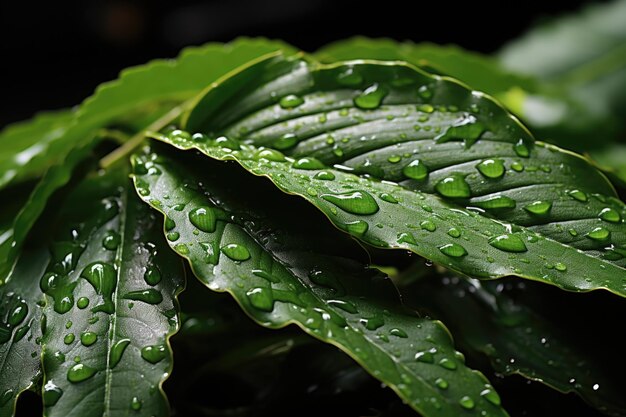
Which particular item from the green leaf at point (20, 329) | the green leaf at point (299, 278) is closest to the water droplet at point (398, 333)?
the green leaf at point (299, 278)

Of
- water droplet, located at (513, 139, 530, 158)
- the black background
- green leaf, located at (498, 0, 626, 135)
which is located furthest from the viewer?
the black background

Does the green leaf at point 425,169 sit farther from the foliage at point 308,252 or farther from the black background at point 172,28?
the black background at point 172,28

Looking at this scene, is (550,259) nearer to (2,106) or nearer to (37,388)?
(37,388)

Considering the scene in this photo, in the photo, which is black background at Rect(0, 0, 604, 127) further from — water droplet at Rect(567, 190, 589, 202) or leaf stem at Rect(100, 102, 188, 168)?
water droplet at Rect(567, 190, 589, 202)

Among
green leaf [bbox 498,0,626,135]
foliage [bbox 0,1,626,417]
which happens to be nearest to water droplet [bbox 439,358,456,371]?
foliage [bbox 0,1,626,417]

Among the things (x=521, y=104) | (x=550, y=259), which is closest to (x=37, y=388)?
(x=550, y=259)

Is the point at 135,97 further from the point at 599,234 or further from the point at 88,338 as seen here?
the point at 599,234
